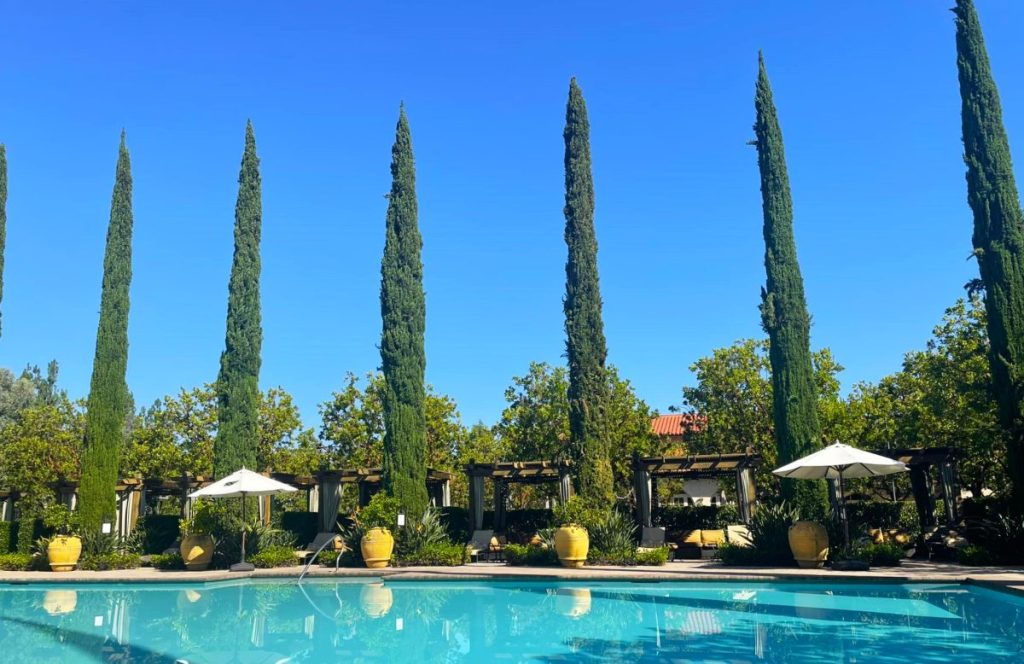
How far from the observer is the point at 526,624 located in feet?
35.5

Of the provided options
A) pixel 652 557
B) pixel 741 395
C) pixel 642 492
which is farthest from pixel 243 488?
pixel 741 395

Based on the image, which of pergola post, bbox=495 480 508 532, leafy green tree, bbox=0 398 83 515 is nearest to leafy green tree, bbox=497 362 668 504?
pergola post, bbox=495 480 508 532

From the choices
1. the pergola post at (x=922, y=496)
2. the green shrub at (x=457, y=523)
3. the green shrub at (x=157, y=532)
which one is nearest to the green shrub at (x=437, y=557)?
the green shrub at (x=457, y=523)

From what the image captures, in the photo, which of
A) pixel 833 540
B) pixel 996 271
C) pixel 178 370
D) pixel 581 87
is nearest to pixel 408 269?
pixel 581 87

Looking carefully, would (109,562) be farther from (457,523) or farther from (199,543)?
(457,523)

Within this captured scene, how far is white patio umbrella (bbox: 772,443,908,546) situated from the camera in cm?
1438

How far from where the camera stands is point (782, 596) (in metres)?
12.5

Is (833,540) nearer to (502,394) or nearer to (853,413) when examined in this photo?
(853,413)

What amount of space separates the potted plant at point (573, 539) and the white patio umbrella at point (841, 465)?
4432 millimetres

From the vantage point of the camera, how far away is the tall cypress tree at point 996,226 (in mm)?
15001

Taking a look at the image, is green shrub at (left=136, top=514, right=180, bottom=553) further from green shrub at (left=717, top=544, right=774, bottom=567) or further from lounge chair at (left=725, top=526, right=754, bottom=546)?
green shrub at (left=717, top=544, right=774, bottom=567)

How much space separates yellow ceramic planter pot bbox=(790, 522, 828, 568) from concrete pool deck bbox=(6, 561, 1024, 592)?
0.34 meters

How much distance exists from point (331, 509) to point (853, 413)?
17654mm

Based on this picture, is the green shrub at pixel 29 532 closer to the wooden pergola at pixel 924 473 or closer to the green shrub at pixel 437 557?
the green shrub at pixel 437 557
